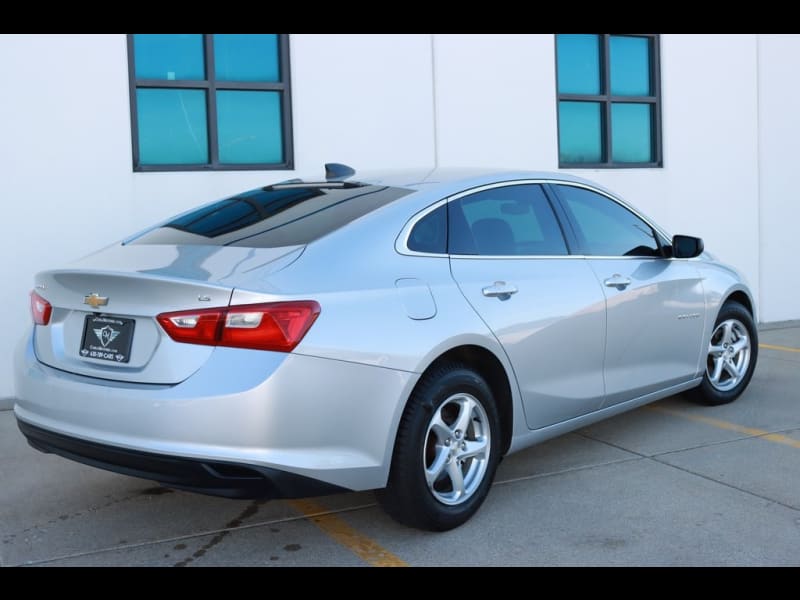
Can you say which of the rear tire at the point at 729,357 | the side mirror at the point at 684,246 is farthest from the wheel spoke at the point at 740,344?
the side mirror at the point at 684,246

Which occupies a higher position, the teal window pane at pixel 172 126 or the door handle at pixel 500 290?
the teal window pane at pixel 172 126

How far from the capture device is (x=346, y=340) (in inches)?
136

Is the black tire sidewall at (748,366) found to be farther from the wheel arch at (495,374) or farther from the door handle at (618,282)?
the wheel arch at (495,374)

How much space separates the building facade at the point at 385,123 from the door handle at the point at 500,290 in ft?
11.8

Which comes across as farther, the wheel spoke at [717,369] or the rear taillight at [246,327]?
the wheel spoke at [717,369]

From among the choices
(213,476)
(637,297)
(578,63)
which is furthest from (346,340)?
(578,63)

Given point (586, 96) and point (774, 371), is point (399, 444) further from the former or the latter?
point (586, 96)

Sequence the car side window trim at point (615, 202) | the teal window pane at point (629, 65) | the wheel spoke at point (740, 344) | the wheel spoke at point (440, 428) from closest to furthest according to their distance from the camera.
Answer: the wheel spoke at point (440, 428), the car side window trim at point (615, 202), the wheel spoke at point (740, 344), the teal window pane at point (629, 65)

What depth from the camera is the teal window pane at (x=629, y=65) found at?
31.0 feet

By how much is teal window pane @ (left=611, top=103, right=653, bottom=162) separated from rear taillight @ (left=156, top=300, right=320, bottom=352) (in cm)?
680

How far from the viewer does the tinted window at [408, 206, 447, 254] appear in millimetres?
3998

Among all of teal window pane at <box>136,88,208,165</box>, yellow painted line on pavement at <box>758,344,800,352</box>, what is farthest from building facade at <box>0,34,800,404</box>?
yellow painted line on pavement at <box>758,344,800,352</box>

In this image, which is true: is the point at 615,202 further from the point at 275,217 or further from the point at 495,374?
the point at 275,217
